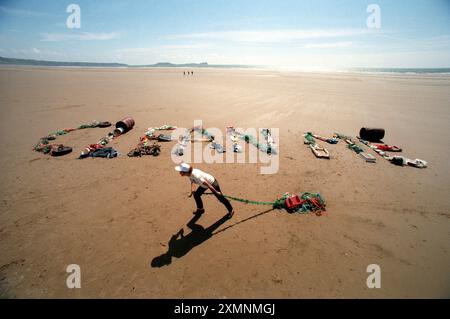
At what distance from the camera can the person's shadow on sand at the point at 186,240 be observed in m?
5.59

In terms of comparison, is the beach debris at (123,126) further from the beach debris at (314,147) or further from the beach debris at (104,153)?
the beach debris at (314,147)

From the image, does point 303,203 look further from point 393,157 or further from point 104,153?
point 104,153

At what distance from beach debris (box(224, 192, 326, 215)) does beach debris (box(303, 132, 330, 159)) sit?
3.98 metres

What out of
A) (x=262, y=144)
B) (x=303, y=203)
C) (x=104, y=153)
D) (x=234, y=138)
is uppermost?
(x=234, y=138)

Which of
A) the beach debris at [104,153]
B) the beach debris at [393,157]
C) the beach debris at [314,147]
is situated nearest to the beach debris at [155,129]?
the beach debris at [104,153]

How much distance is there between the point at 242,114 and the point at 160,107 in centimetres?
829

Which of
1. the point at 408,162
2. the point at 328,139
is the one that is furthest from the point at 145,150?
the point at 408,162

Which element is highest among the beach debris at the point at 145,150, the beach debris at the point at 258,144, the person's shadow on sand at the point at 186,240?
the beach debris at the point at 258,144

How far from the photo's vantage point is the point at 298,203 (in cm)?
733

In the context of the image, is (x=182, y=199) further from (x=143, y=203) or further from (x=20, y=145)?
(x=20, y=145)

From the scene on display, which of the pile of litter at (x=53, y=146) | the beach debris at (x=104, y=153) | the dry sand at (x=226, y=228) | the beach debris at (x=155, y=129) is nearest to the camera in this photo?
the dry sand at (x=226, y=228)

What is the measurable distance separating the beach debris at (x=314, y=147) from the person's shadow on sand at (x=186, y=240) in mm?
6745

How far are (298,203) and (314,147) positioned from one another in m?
5.66

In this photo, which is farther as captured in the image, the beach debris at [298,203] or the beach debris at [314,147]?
the beach debris at [314,147]
